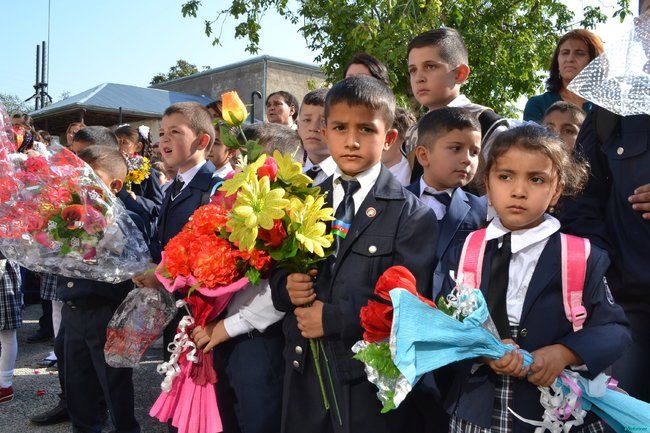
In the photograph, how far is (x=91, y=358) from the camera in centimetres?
362

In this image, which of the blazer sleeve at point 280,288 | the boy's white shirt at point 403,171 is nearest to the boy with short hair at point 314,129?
the boy's white shirt at point 403,171

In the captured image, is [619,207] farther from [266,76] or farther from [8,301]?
[266,76]

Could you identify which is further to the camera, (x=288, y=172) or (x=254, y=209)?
(x=288, y=172)

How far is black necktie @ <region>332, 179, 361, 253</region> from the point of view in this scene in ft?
7.77

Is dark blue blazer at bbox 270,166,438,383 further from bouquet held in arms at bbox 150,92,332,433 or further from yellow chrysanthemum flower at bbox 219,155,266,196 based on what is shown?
yellow chrysanthemum flower at bbox 219,155,266,196

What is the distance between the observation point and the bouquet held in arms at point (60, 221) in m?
3.15

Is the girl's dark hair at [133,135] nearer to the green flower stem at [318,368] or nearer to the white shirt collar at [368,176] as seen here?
the white shirt collar at [368,176]

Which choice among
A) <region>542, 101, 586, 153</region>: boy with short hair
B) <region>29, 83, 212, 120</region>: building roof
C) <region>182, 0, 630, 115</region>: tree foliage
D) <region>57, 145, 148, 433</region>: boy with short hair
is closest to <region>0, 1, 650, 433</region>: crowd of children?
<region>57, 145, 148, 433</region>: boy with short hair

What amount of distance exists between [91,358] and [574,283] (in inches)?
111

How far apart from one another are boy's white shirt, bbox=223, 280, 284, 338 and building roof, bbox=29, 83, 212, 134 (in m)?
20.3

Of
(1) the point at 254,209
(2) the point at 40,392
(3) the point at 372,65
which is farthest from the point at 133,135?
(1) the point at 254,209

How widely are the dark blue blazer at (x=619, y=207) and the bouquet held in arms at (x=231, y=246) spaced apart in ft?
3.87

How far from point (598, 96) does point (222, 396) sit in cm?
216

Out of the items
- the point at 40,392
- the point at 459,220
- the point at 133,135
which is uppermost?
the point at 133,135
